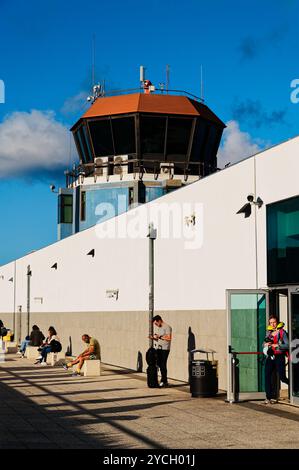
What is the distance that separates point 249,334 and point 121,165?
90.2 feet

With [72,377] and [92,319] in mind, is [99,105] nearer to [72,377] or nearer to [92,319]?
[92,319]

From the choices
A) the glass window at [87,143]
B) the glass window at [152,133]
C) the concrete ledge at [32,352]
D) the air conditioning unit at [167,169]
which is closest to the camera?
the concrete ledge at [32,352]

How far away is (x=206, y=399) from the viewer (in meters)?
16.8

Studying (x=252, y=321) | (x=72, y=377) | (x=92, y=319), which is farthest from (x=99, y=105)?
(x=252, y=321)

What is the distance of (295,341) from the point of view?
1517 centimetres

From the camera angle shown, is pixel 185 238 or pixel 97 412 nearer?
pixel 97 412

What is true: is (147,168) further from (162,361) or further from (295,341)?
(295,341)

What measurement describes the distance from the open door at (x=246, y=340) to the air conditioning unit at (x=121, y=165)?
2703cm

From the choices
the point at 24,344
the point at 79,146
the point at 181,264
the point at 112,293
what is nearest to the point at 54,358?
the point at 112,293

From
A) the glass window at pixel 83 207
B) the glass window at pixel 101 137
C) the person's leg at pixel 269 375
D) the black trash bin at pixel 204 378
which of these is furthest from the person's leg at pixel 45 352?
the glass window at pixel 83 207

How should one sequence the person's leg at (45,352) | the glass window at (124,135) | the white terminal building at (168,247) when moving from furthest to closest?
the glass window at (124,135), the person's leg at (45,352), the white terminal building at (168,247)

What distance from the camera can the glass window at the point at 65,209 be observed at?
4809 centimetres

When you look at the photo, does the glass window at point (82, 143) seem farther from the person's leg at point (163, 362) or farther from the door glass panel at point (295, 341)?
the door glass panel at point (295, 341)

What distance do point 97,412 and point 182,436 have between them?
133 inches
